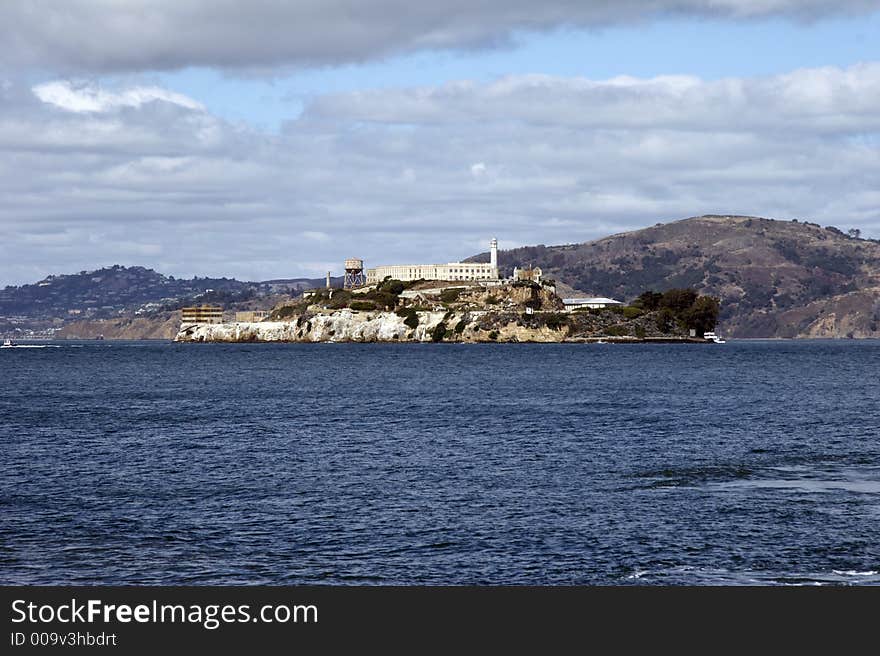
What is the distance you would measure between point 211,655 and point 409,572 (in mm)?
13927

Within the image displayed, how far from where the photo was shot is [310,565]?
34906 millimetres

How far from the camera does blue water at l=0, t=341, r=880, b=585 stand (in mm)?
34906

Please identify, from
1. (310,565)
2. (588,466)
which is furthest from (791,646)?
(588,466)

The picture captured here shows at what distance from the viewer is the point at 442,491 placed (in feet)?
160

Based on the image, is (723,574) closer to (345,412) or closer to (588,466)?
(588,466)

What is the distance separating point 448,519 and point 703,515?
999 centimetres

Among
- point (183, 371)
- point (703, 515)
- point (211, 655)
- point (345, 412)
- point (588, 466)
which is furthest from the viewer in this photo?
point (183, 371)

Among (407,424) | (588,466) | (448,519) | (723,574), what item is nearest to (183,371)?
(407,424)

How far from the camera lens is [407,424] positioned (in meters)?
80.8

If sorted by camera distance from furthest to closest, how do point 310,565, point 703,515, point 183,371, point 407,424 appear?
point 183,371 → point 407,424 → point 703,515 → point 310,565

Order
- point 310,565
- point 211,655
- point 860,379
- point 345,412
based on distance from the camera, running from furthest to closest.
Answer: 1. point 860,379
2. point 345,412
3. point 310,565
4. point 211,655

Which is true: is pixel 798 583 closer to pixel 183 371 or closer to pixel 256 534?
pixel 256 534

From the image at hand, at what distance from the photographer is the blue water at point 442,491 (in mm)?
34906

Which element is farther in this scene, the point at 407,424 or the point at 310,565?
the point at 407,424
